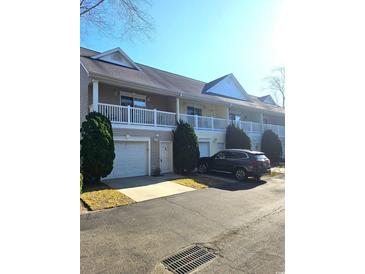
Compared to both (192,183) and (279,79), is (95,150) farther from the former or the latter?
(279,79)

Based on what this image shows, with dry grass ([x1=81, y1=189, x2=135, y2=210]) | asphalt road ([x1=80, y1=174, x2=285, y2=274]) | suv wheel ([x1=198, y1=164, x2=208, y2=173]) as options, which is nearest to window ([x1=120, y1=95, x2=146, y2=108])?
suv wheel ([x1=198, y1=164, x2=208, y2=173])

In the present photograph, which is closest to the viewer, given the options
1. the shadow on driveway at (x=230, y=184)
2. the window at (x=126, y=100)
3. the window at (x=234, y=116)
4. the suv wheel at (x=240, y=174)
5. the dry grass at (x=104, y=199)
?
the dry grass at (x=104, y=199)

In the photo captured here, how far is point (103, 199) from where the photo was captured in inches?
257

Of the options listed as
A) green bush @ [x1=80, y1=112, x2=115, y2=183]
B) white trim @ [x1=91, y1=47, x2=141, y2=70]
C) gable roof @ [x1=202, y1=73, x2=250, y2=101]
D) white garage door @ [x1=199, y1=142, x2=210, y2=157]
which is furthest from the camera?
gable roof @ [x1=202, y1=73, x2=250, y2=101]

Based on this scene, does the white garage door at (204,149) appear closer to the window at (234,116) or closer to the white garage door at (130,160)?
the white garage door at (130,160)

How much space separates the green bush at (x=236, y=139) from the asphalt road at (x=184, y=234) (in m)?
8.89

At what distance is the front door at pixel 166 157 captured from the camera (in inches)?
487

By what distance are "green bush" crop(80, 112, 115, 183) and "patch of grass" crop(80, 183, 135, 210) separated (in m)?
1.00

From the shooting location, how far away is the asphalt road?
10.2ft

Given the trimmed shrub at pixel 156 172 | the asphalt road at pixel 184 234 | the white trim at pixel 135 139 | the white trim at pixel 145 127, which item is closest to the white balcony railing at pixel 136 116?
the white trim at pixel 145 127

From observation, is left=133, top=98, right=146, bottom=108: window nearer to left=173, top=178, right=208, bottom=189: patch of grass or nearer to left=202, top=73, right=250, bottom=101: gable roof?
left=173, top=178, right=208, bottom=189: patch of grass
